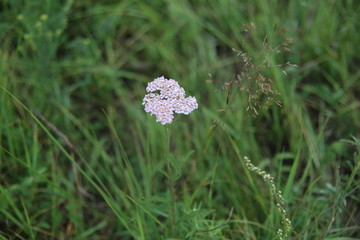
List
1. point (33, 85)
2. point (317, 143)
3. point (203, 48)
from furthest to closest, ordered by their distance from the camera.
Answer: point (203, 48) < point (33, 85) < point (317, 143)

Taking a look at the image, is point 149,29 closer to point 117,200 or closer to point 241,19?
point 241,19

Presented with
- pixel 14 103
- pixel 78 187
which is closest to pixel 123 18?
pixel 14 103

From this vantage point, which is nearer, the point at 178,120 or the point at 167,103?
the point at 167,103

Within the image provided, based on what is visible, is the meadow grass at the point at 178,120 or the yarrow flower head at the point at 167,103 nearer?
the yarrow flower head at the point at 167,103

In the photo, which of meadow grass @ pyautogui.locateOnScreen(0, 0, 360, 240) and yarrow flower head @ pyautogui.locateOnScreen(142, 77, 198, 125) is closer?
yarrow flower head @ pyautogui.locateOnScreen(142, 77, 198, 125)
